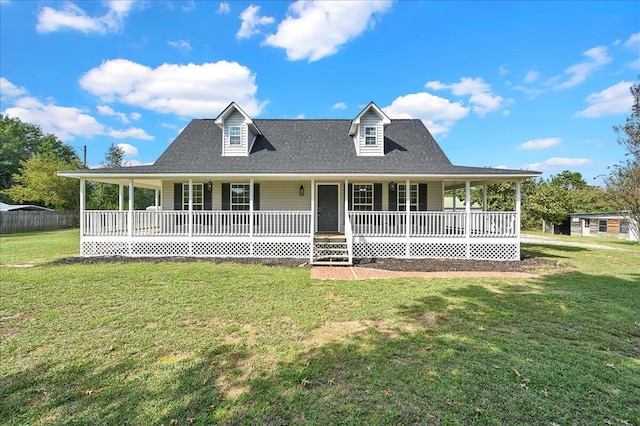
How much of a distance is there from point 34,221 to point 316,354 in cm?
3074

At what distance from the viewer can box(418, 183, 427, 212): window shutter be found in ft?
43.7

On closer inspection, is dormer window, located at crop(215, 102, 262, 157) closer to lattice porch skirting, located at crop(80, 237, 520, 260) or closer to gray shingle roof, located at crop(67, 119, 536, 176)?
gray shingle roof, located at crop(67, 119, 536, 176)

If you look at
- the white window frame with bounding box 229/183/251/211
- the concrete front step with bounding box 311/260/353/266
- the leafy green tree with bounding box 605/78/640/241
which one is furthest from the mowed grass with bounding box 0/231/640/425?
the leafy green tree with bounding box 605/78/640/241

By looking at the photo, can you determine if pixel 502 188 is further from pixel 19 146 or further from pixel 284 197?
pixel 19 146

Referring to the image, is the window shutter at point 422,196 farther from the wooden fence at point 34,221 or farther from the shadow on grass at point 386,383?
the wooden fence at point 34,221

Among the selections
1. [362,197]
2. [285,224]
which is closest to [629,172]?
[362,197]

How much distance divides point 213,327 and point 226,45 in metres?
15.7

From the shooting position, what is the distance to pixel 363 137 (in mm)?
13594

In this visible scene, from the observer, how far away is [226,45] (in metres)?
15.8

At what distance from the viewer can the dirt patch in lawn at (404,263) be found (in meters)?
9.82

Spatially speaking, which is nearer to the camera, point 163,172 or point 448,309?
point 448,309

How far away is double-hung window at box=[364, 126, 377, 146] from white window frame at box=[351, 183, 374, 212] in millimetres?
2071

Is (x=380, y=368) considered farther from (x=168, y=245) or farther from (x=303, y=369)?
(x=168, y=245)

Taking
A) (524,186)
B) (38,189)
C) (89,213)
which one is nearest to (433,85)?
(524,186)
